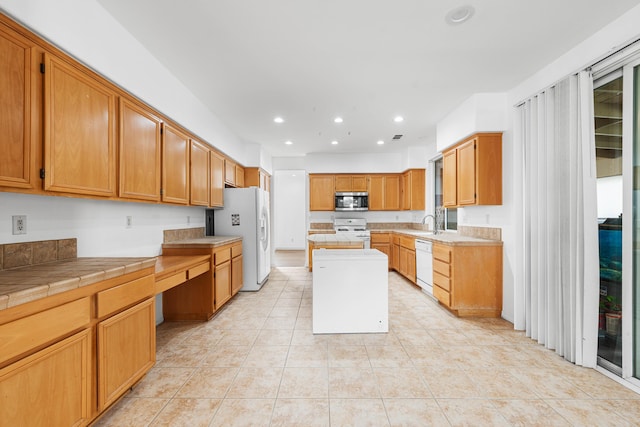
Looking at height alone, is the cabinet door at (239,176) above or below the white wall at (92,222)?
above

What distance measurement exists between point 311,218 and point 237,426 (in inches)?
200

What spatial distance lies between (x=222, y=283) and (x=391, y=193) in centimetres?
429

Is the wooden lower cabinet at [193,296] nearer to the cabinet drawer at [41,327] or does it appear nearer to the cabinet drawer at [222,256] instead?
the cabinet drawer at [222,256]

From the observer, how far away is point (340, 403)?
71.4 inches

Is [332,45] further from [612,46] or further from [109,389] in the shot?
[109,389]

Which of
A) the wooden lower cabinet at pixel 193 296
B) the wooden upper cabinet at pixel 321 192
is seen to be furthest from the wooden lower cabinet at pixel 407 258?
the wooden lower cabinet at pixel 193 296

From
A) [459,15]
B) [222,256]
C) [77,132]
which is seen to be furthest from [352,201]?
[77,132]

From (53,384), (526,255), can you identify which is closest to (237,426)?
(53,384)

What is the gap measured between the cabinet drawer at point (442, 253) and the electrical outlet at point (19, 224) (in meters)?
3.83

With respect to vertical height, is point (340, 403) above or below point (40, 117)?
below

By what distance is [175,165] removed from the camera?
9.91 ft

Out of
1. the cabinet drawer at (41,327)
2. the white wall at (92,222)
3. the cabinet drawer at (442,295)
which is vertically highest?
the white wall at (92,222)

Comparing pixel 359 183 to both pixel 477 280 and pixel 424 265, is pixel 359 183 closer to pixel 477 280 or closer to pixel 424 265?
pixel 424 265

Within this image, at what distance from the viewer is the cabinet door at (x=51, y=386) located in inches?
44.1
